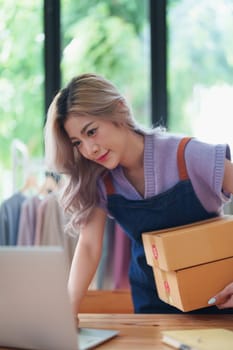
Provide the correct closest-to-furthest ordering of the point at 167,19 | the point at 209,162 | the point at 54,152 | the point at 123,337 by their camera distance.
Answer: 1. the point at 123,337
2. the point at 209,162
3. the point at 54,152
4. the point at 167,19

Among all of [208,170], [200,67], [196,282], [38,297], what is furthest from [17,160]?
[38,297]

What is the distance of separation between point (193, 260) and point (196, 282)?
61 mm

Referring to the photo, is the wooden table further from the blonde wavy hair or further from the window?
the window

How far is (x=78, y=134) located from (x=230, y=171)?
1.42ft

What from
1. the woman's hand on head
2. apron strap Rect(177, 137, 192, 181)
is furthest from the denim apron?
the woman's hand on head

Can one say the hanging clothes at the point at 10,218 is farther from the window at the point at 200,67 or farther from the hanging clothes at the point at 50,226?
the window at the point at 200,67

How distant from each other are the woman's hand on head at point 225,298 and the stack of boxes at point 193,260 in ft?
0.06

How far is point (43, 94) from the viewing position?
3.32m

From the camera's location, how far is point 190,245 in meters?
1.48

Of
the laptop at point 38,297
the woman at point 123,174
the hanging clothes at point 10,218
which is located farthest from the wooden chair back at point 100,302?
the hanging clothes at point 10,218

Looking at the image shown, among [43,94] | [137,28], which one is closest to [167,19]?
[137,28]

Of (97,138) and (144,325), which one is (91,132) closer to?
(97,138)

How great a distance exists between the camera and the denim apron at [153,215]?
171 cm

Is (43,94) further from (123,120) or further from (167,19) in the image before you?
(123,120)
